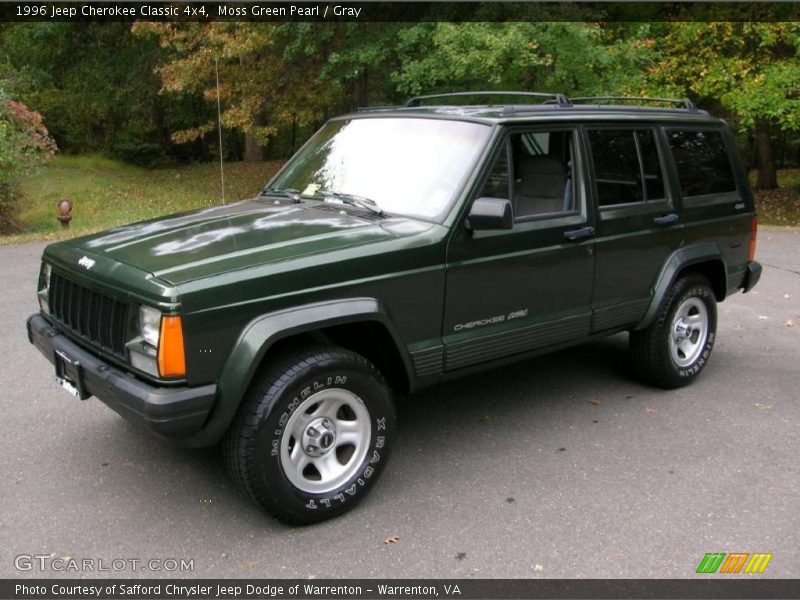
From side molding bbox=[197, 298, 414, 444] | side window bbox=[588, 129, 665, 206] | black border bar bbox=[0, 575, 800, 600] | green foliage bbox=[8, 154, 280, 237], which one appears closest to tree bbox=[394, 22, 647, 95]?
green foliage bbox=[8, 154, 280, 237]

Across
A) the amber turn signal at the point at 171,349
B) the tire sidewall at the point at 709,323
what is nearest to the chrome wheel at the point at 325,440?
the amber turn signal at the point at 171,349

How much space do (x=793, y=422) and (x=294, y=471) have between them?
10.9ft

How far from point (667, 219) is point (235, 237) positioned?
9.54 feet

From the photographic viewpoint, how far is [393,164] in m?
4.29

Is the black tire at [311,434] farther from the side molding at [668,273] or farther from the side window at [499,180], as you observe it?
the side molding at [668,273]

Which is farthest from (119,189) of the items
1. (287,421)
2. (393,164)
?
(287,421)

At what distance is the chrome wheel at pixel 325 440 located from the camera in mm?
3457

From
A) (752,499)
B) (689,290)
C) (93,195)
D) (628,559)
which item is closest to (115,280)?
(628,559)

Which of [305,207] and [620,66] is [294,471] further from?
[620,66]

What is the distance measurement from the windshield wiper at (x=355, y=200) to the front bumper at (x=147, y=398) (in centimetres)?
141

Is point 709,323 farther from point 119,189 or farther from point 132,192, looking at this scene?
point 119,189

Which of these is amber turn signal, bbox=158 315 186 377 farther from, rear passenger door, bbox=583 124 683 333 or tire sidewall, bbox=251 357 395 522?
rear passenger door, bbox=583 124 683 333

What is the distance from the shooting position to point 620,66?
570 inches

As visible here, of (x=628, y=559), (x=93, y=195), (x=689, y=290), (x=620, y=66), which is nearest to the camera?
(x=628, y=559)
